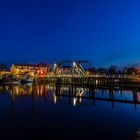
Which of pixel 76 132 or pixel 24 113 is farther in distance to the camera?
pixel 24 113

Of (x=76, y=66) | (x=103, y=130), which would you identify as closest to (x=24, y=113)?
(x=103, y=130)

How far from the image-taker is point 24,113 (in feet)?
99.9

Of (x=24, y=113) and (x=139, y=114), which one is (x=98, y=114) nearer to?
(x=139, y=114)

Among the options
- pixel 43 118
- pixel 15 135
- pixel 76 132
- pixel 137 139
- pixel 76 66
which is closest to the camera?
pixel 137 139

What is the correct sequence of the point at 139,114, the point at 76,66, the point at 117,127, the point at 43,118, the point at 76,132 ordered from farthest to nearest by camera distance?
the point at 76,66
the point at 139,114
the point at 43,118
the point at 117,127
the point at 76,132

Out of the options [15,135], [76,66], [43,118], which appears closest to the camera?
[15,135]

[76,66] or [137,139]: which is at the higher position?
[76,66]

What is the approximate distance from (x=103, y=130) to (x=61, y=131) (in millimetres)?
3936

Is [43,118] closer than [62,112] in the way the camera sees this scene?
Yes

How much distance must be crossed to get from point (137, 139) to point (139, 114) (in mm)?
17931

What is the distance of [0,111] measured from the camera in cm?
3162

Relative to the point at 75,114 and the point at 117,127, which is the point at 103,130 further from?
the point at 75,114

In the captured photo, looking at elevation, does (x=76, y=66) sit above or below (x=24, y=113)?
above

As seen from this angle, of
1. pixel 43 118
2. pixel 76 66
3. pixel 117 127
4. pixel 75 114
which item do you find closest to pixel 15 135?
pixel 43 118
